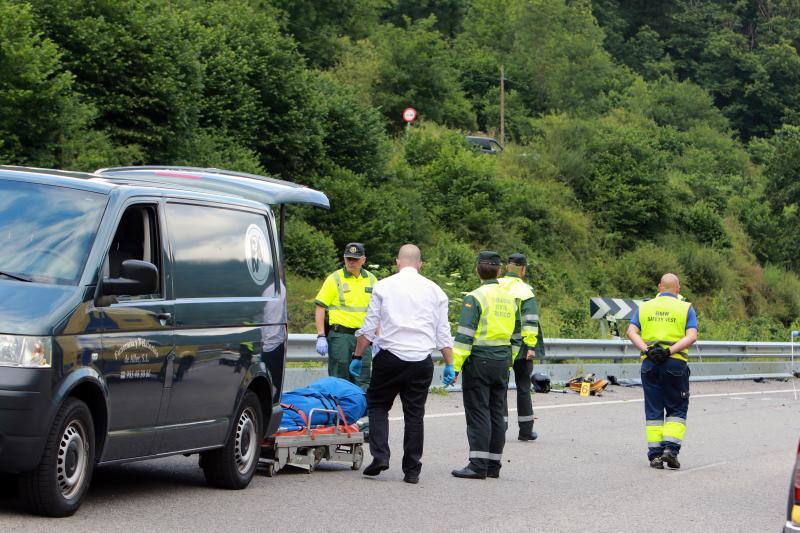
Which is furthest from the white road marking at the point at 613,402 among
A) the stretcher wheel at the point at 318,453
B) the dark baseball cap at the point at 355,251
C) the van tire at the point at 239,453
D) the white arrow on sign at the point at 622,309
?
the van tire at the point at 239,453

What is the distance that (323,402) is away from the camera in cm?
1074

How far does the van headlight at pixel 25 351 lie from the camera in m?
7.01

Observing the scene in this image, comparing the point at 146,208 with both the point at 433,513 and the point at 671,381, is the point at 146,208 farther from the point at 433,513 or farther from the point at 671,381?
the point at 671,381

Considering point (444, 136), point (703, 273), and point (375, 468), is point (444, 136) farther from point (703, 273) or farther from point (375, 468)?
point (375, 468)

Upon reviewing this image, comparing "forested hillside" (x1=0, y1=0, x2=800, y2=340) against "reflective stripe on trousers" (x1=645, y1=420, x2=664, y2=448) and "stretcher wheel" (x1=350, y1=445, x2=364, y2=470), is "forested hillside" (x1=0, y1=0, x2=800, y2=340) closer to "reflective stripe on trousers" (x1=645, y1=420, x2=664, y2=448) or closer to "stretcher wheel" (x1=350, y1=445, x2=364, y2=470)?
"reflective stripe on trousers" (x1=645, y1=420, x2=664, y2=448)

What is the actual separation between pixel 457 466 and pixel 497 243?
3981cm

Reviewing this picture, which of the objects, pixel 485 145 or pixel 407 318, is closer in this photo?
pixel 407 318

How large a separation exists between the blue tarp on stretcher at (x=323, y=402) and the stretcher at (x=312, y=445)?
4cm

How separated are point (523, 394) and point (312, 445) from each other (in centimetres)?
430

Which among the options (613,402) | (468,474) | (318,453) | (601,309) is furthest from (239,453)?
(601,309)

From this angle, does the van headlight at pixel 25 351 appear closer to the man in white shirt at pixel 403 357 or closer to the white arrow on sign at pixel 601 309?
the man in white shirt at pixel 403 357

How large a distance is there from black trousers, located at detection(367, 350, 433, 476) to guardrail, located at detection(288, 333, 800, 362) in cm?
586

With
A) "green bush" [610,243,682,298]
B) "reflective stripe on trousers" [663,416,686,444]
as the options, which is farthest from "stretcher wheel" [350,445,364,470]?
"green bush" [610,243,682,298]

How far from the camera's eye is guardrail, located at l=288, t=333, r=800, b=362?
16.4m
